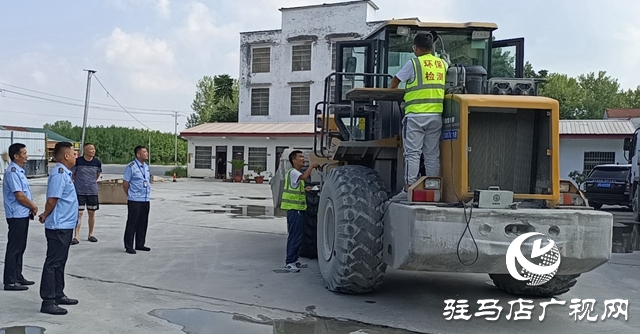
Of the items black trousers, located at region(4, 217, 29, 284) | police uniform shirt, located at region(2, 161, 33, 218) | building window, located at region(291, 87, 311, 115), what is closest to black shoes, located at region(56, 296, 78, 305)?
black trousers, located at region(4, 217, 29, 284)

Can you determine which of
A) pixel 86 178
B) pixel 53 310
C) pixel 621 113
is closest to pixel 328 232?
pixel 53 310

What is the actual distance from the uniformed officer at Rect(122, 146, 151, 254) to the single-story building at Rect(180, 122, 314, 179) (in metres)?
24.1

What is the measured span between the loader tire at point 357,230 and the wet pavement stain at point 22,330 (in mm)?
2948

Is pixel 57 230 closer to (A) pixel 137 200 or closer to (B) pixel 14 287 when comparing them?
(B) pixel 14 287

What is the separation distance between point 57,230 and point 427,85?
3937mm

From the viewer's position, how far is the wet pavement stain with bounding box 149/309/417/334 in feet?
19.2

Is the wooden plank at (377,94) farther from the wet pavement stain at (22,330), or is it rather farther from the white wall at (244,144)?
the white wall at (244,144)

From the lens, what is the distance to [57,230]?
6.28 meters

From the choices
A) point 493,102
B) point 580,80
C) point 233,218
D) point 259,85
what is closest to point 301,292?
point 493,102

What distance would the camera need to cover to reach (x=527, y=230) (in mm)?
5691

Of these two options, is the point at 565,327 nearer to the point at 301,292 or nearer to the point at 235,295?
the point at 301,292

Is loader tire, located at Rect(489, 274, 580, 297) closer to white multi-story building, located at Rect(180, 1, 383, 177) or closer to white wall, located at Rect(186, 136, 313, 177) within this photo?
white wall, located at Rect(186, 136, 313, 177)

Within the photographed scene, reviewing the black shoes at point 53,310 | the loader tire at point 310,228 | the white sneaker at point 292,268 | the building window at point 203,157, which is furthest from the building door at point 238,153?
the black shoes at point 53,310

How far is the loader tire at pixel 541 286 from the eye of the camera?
274 inches
